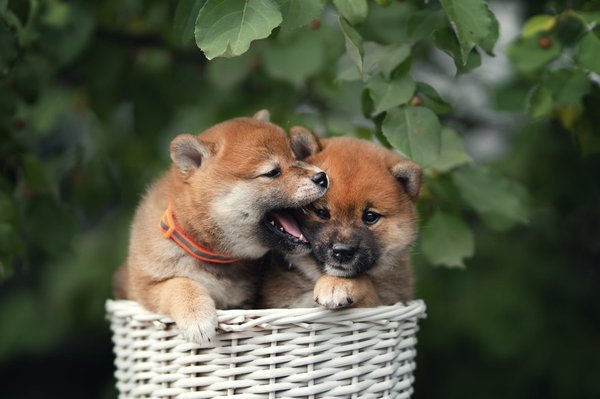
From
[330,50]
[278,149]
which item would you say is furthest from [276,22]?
[330,50]

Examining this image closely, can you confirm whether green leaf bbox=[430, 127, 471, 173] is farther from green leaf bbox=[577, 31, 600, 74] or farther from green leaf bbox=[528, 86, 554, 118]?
green leaf bbox=[577, 31, 600, 74]

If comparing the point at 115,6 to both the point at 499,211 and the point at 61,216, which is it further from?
the point at 499,211

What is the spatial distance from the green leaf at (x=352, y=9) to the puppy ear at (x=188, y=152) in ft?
2.20

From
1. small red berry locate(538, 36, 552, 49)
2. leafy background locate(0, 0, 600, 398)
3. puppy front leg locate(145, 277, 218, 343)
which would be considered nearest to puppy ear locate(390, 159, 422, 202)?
leafy background locate(0, 0, 600, 398)

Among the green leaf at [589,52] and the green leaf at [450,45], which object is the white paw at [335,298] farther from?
the green leaf at [589,52]

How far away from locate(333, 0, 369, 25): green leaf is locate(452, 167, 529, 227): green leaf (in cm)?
105

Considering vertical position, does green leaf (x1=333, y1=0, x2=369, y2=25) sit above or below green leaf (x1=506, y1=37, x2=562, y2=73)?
above

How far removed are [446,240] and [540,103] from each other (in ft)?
2.04

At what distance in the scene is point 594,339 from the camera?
484 cm

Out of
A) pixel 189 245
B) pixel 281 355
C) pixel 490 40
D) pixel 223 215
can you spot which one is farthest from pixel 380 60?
pixel 281 355

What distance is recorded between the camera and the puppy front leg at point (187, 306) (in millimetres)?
2404

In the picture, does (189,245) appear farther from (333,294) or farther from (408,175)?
(408,175)

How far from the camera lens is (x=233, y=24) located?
2307 millimetres

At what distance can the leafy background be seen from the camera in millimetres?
2691
